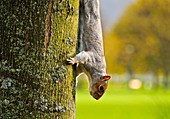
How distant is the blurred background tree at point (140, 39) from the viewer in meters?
44.3

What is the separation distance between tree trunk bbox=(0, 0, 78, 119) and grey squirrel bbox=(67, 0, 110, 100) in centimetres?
16

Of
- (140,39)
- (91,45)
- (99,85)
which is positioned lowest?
(99,85)

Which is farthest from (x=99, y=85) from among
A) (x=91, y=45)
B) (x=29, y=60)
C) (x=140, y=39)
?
(x=140, y=39)

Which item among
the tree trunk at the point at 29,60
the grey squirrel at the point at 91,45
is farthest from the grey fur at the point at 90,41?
the tree trunk at the point at 29,60

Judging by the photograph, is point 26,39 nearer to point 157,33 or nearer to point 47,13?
point 47,13

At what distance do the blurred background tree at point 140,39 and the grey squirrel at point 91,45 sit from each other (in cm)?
3840

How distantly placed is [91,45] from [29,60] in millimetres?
291

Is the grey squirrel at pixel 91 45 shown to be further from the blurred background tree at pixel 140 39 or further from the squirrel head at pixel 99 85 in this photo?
the blurred background tree at pixel 140 39

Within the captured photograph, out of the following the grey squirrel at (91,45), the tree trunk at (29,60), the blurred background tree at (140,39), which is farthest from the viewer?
the blurred background tree at (140,39)

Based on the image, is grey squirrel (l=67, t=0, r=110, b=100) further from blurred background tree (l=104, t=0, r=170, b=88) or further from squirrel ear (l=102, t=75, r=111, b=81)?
blurred background tree (l=104, t=0, r=170, b=88)

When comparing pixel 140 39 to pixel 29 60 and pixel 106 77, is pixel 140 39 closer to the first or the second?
pixel 106 77

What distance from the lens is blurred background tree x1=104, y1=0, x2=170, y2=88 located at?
44350mm

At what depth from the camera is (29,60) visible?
2.25m

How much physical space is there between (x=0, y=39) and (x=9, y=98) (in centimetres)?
20
